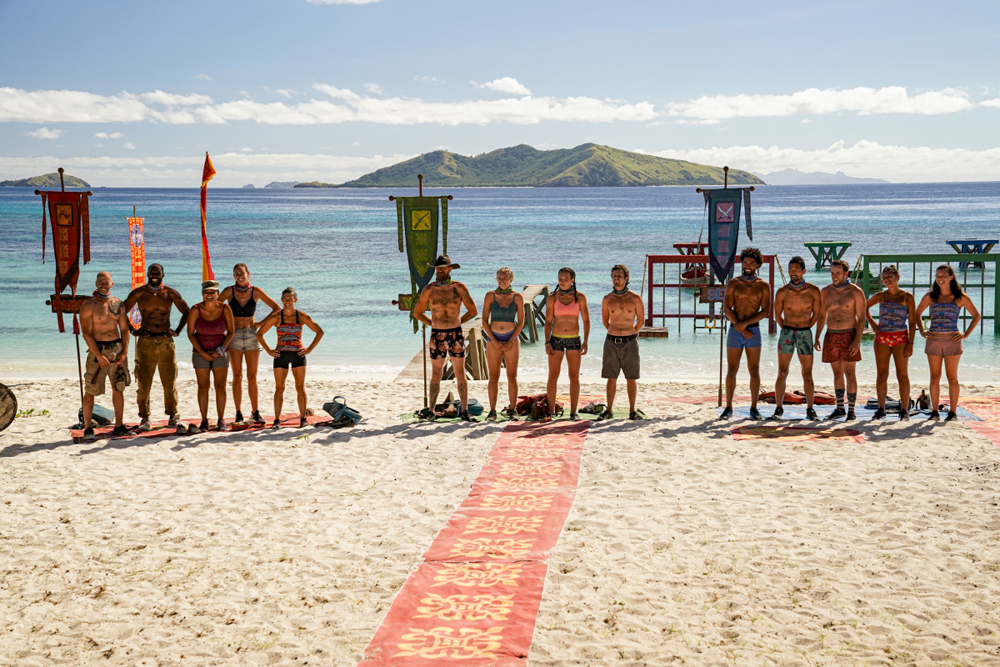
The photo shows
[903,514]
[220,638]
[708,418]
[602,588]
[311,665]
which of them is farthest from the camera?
[708,418]

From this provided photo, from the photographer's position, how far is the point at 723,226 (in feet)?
34.2

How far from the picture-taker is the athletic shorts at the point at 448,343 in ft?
30.4

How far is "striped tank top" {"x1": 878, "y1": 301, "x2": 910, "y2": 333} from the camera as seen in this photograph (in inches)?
345

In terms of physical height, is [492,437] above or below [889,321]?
below

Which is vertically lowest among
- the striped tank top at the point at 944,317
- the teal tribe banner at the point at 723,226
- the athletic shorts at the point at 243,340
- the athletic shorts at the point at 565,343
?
the athletic shorts at the point at 565,343

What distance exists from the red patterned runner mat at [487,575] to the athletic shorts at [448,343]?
1.65 m

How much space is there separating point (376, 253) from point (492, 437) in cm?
4090

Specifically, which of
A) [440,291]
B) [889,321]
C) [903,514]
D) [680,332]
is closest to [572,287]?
[440,291]

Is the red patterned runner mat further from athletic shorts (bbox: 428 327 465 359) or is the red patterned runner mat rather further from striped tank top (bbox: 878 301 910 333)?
striped tank top (bbox: 878 301 910 333)

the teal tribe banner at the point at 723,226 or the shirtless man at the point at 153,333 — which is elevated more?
the teal tribe banner at the point at 723,226

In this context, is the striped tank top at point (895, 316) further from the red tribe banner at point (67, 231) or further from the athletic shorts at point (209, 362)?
the red tribe banner at point (67, 231)

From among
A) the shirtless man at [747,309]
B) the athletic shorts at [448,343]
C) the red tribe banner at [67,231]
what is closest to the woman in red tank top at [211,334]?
the red tribe banner at [67,231]

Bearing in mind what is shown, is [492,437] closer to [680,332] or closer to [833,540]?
[833,540]

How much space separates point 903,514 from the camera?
6.21 meters
